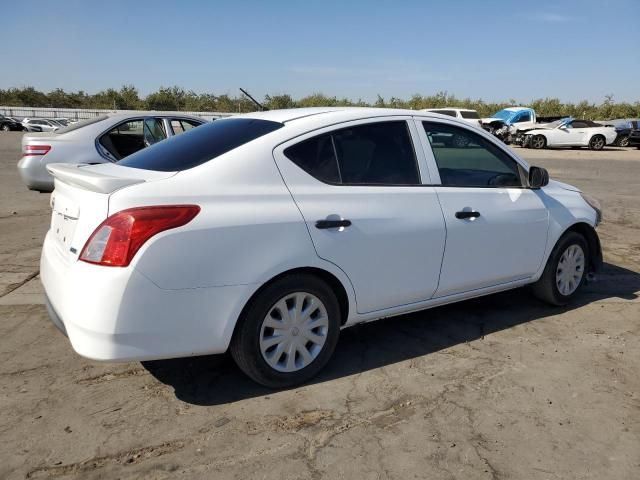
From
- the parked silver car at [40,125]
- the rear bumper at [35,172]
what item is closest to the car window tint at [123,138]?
the rear bumper at [35,172]

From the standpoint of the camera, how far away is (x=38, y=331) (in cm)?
420

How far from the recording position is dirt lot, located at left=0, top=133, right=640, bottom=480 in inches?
106

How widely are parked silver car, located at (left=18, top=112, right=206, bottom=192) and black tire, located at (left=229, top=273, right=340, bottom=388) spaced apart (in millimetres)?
5800

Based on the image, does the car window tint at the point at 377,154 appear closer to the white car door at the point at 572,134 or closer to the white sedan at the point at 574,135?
the white sedan at the point at 574,135

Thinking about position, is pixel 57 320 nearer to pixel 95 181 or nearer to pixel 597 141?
pixel 95 181

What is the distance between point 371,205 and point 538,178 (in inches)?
65.4

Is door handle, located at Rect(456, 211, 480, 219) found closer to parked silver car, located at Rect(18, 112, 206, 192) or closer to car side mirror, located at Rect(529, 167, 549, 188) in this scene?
car side mirror, located at Rect(529, 167, 549, 188)

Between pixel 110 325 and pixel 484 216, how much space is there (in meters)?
2.66

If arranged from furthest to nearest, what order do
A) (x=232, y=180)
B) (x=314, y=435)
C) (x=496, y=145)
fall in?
(x=496, y=145) → (x=232, y=180) → (x=314, y=435)

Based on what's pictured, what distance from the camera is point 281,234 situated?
10.3 ft

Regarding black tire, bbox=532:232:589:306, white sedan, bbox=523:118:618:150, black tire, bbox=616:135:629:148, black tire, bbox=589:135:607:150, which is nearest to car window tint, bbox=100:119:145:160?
black tire, bbox=532:232:589:306

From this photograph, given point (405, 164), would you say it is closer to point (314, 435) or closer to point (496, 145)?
point (496, 145)

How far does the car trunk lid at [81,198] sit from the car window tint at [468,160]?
1.94 meters

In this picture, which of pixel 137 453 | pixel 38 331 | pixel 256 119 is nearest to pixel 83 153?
pixel 38 331
